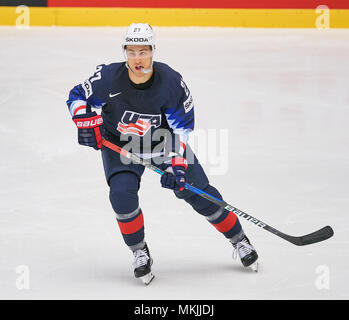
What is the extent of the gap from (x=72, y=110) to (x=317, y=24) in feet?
22.7

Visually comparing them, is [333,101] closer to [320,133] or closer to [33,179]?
[320,133]

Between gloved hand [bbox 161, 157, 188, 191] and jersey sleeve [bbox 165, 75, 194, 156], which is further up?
jersey sleeve [bbox 165, 75, 194, 156]

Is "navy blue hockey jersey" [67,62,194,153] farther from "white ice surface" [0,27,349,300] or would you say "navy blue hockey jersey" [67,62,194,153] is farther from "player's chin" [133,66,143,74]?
"white ice surface" [0,27,349,300]

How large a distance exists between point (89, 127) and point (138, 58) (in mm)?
331

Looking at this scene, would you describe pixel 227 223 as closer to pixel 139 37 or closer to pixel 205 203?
pixel 205 203

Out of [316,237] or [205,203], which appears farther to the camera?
[316,237]

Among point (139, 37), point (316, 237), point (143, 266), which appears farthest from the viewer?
point (316, 237)

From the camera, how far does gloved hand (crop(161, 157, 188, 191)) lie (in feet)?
9.90

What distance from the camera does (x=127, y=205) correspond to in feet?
9.71

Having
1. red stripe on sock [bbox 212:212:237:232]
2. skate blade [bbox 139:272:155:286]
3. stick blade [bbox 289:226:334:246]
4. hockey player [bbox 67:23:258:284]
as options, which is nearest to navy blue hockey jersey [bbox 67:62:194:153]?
hockey player [bbox 67:23:258:284]

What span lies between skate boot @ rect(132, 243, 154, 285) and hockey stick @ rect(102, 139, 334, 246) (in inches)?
12.8

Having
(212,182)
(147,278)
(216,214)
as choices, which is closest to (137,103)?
(216,214)

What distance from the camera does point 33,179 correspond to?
430cm

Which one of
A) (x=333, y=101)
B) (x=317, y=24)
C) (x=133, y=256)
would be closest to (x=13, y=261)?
(x=133, y=256)
